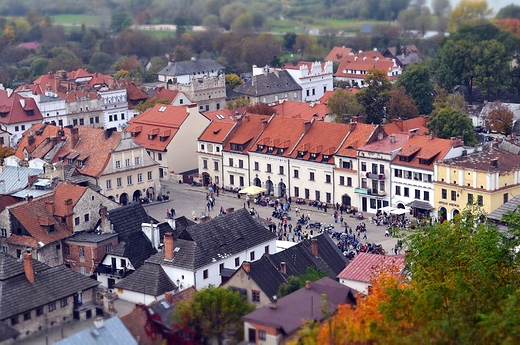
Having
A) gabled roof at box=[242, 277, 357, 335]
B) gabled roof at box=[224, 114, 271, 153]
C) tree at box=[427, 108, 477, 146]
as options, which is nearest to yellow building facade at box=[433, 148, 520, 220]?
tree at box=[427, 108, 477, 146]

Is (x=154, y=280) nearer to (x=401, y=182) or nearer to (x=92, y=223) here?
(x=92, y=223)

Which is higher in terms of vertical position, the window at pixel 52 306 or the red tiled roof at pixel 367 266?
the red tiled roof at pixel 367 266

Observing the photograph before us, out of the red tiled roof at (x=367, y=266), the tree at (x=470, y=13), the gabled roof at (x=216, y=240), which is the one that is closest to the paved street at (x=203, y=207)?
the gabled roof at (x=216, y=240)

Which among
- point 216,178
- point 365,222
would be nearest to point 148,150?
point 216,178

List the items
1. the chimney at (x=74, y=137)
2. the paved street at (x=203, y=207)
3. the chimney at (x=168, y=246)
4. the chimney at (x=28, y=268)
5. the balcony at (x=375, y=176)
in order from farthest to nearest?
the chimney at (x=74, y=137), the balcony at (x=375, y=176), the paved street at (x=203, y=207), the chimney at (x=168, y=246), the chimney at (x=28, y=268)

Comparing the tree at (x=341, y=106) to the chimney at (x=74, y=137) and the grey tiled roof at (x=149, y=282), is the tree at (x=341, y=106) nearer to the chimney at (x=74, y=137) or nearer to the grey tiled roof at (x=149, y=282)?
the chimney at (x=74, y=137)
